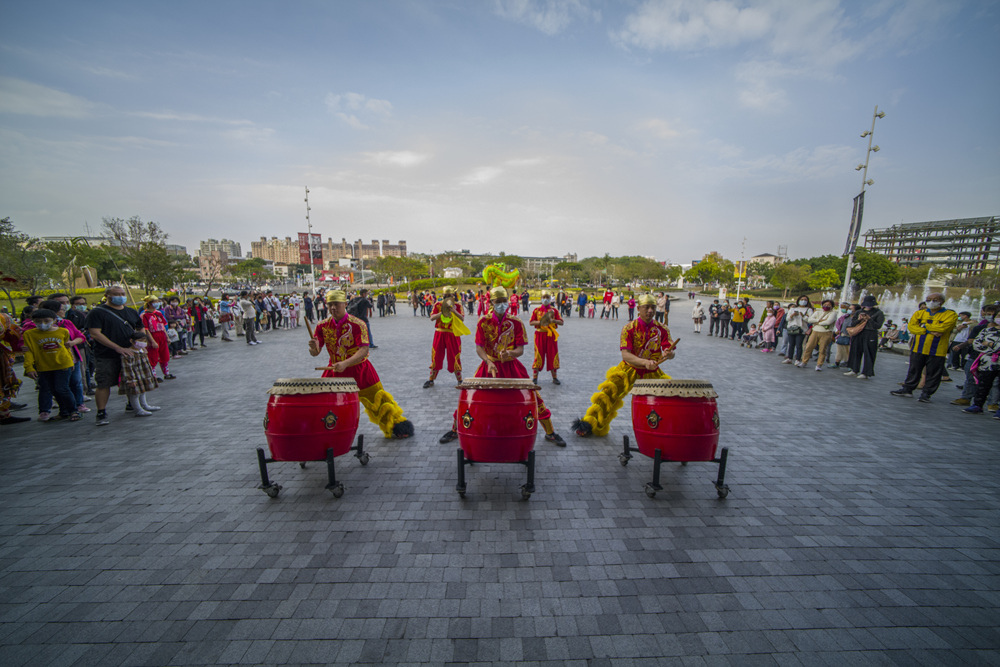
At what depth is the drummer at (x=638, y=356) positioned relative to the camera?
15.1ft

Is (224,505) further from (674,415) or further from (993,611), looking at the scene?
(993,611)

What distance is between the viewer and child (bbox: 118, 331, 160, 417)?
5.92 meters

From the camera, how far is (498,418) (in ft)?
11.5

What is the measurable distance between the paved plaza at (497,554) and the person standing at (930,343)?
7.35 feet

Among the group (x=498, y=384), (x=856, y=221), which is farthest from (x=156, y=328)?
(x=856, y=221)

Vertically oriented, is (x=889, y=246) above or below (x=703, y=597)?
above

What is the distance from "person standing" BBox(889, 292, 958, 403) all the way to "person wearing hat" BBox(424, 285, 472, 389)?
883 cm

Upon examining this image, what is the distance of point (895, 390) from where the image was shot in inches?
310

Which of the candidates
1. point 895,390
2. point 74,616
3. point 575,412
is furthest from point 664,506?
point 895,390

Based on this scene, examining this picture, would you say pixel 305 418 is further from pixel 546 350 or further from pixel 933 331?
pixel 933 331

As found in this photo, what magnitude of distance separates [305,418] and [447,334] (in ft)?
15.1

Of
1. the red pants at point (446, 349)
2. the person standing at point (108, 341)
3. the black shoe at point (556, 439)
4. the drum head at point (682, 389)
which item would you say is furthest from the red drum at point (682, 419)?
the person standing at point (108, 341)

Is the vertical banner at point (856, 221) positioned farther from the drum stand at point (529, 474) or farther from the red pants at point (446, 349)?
the drum stand at point (529, 474)

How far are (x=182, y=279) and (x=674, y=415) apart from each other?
30.7 meters
